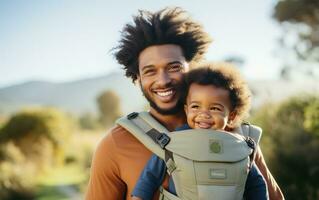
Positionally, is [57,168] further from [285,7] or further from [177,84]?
[177,84]

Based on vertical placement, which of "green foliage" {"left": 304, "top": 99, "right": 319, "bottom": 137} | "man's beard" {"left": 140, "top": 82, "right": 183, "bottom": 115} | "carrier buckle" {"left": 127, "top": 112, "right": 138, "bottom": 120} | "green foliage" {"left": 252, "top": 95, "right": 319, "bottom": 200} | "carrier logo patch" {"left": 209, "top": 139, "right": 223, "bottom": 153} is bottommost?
"green foliage" {"left": 252, "top": 95, "right": 319, "bottom": 200}

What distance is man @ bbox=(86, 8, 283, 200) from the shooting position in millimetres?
2896

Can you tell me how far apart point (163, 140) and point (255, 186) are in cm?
58

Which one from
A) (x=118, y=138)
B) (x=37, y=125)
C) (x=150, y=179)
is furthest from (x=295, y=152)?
(x=37, y=125)

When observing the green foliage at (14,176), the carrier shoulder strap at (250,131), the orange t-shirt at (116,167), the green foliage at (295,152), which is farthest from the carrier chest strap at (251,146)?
the green foliage at (14,176)

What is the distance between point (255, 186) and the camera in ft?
9.43

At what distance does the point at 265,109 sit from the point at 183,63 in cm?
1127

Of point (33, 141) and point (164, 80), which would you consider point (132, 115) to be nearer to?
point (164, 80)

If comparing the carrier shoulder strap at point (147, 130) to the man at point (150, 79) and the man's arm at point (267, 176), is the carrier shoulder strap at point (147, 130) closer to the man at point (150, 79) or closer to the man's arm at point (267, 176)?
the man at point (150, 79)

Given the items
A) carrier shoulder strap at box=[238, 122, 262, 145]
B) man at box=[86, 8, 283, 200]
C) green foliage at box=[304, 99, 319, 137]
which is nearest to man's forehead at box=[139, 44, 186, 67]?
man at box=[86, 8, 283, 200]

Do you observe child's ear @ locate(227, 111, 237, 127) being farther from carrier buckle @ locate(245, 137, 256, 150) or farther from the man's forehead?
the man's forehead

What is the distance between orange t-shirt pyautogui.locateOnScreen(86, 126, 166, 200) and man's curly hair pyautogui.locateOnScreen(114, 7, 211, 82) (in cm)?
63

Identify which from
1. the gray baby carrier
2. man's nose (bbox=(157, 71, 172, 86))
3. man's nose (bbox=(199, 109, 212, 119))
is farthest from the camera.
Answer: man's nose (bbox=(157, 71, 172, 86))

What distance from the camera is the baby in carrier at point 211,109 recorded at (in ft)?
9.00
